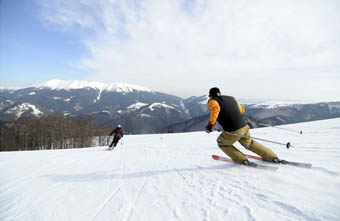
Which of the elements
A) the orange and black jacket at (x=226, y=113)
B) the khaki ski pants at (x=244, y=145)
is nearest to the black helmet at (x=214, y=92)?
the orange and black jacket at (x=226, y=113)

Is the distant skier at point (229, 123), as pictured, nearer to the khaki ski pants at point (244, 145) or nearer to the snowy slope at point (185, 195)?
the khaki ski pants at point (244, 145)

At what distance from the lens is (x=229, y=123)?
415 cm

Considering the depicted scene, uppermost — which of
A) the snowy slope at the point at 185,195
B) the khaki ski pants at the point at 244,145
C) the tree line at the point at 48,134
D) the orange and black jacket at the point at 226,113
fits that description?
the orange and black jacket at the point at 226,113

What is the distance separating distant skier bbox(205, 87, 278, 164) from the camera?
13.4ft

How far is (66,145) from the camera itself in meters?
59.0

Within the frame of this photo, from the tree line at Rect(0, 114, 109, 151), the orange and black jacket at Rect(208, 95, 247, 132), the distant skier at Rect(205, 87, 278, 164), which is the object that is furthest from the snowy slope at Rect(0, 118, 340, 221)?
Result: the tree line at Rect(0, 114, 109, 151)

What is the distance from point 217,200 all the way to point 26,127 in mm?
80132

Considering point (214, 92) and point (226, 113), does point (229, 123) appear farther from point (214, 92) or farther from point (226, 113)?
point (214, 92)

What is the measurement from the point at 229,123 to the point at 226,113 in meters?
0.29

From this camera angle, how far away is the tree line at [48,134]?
5741 centimetres

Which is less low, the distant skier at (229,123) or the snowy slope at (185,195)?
the distant skier at (229,123)

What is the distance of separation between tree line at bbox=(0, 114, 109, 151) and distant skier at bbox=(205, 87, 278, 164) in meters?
64.5

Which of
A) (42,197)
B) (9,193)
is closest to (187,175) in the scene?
(42,197)

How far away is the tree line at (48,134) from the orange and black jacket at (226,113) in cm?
6460
